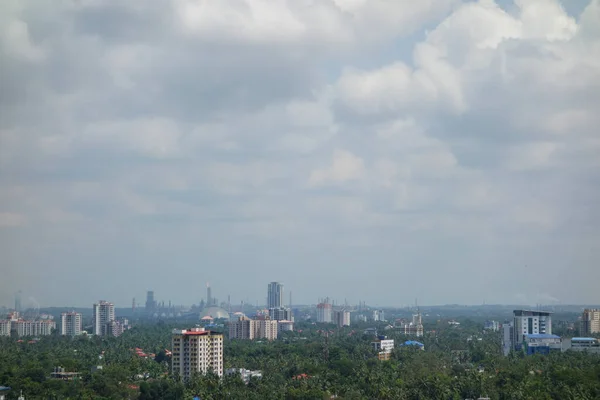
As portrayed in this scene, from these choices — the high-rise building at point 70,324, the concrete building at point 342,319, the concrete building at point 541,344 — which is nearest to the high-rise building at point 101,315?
the high-rise building at point 70,324

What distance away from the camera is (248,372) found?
44.8 m

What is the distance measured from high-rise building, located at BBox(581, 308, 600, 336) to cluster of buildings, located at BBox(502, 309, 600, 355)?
2.21 meters

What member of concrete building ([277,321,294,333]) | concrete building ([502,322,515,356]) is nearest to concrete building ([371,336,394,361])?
concrete building ([502,322,515,356])

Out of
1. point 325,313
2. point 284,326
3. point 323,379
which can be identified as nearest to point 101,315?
point 284,326

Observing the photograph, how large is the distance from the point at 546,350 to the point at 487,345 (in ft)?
25.7

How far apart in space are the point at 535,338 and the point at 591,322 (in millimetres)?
29650

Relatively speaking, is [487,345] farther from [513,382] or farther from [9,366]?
[9,366]

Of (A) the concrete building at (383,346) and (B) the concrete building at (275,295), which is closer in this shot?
(A) the concrete building at (383,346)

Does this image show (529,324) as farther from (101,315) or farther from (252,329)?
(101,315)

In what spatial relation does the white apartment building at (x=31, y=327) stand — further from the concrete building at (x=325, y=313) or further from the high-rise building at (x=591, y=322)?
the high-rise building at (x=591, y=322)

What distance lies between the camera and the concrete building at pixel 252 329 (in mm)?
95312

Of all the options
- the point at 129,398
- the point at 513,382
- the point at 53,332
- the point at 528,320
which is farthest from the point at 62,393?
the point at 53,332

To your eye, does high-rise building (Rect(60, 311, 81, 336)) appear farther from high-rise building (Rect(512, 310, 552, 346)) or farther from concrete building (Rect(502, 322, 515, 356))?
high-rise building (Rect(512, 310, 552, 346))

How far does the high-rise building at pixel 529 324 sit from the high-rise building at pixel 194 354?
36659 mm
